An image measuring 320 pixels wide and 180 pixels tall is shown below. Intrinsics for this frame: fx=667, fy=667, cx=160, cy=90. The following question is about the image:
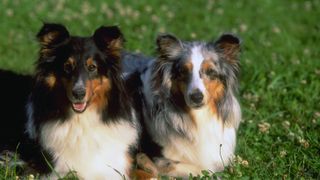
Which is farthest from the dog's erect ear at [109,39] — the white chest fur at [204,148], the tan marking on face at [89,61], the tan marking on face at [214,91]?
the white chest fur at [204,148]

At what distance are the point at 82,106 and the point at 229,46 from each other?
1688mm

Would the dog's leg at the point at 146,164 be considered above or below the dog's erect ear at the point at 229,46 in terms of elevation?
below

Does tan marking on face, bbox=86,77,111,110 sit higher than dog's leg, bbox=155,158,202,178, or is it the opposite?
tan marking on face, bbox=86,77,111,110

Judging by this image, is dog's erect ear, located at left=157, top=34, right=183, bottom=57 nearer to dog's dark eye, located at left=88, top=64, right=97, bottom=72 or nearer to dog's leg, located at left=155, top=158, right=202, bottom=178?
dog's dark eye, located at left=88, top=64, right=97, bottom=72

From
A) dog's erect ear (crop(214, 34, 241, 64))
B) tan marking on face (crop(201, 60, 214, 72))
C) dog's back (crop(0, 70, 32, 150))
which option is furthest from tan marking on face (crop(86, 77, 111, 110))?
dog's erect ear (crop(214, 34, 241, 64))

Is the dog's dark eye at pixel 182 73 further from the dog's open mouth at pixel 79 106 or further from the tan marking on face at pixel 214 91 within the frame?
the dog's open mouth at pixel 79 106

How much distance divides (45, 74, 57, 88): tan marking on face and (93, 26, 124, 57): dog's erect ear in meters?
0.51

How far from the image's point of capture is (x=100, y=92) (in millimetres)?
6098

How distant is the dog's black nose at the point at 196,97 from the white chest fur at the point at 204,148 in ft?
1.47

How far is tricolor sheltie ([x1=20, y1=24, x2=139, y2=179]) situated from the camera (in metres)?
5.95

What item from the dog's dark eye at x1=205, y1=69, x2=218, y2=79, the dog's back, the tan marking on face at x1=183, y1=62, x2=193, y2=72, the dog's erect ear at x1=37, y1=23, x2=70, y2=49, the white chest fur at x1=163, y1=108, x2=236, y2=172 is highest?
the dog's erect ear at x1=37, y1=23, x2=70, y2=49

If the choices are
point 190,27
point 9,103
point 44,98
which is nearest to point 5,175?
point 44,98

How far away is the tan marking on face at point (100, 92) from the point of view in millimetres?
6008

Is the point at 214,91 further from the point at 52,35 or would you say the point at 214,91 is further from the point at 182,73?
the point at 52,35
